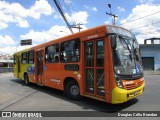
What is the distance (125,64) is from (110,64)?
0.66 metres

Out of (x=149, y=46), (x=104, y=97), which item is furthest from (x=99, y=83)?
(x=149, y=46)

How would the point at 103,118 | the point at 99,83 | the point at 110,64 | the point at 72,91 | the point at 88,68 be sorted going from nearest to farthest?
the point at 103,118 < the point at 110,64 < the point at 99,83 < the point at 88,68 < the point at 72,91

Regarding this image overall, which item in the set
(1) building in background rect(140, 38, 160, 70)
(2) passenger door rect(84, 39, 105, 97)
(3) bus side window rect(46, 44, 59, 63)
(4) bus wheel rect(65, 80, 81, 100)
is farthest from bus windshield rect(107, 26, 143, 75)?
(1) building in background rect(140, 38, 160, 70)

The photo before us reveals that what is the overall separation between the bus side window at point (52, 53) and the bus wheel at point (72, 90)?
1.64 metres

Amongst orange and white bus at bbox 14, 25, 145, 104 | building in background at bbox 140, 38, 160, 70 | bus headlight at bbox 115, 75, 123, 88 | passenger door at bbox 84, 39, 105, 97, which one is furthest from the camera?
building in background at bbox 140, 38, 160, 70

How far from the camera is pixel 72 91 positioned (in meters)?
10.5

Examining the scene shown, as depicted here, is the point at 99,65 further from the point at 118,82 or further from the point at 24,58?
the point at 24,58

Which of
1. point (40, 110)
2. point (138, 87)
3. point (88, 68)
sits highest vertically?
point (88, 68)

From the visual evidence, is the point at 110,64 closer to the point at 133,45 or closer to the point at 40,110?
the point at 133,45

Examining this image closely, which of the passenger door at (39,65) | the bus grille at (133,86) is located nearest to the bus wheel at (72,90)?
the bus grille at (133,86)

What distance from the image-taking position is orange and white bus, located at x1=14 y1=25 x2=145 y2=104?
26.1ft

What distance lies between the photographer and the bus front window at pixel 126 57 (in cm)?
803

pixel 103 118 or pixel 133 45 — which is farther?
pixel 133 45

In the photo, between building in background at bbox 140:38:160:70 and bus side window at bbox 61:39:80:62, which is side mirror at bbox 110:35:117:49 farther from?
building in background at bbox 140:38:160:70
